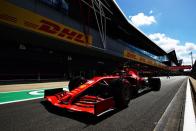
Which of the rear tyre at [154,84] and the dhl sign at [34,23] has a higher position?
the dhl sign at [34,23]

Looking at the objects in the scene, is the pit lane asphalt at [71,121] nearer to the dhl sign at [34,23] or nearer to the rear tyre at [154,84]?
the rear tyre at [154,84]

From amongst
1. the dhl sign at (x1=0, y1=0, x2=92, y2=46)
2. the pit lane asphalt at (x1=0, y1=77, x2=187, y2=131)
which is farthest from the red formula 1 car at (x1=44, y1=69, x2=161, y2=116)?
the dhl sign at (x1=0, y1=0, x2=92, y2=46)

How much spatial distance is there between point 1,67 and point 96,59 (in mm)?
14816

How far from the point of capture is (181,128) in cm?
336

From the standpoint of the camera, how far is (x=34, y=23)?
10055mm

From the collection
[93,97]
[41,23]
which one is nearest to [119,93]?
[93,97]

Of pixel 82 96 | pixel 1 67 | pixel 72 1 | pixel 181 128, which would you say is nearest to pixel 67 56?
pixel 72 1

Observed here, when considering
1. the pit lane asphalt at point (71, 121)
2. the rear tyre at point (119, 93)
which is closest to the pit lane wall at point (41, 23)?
the pit lane asphalt at point (71, 121)

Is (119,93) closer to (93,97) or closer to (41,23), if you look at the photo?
(93,97)

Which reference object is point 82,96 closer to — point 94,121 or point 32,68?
point 94,121

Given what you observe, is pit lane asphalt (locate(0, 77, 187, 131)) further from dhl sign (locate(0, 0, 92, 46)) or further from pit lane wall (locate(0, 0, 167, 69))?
pit lane wall (locate(0, 0, 167, 69))

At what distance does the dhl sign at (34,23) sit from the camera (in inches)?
331

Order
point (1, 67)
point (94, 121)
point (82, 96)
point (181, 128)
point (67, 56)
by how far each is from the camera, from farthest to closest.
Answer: point (67, 56)
point (1, 67)
point (82, 96)
point (94, 121)
point (181, 128)

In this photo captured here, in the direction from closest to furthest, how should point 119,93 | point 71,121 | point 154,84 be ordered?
point 71,121
point 119,93
point 154,84
